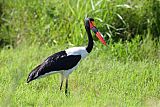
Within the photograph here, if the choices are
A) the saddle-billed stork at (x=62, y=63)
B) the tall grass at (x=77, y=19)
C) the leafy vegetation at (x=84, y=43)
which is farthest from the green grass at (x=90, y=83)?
the tall grass at (x=77, y=19)

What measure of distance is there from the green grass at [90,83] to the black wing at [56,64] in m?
0.24

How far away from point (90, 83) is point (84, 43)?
2.57 meters

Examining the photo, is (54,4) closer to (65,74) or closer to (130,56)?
(130,56)

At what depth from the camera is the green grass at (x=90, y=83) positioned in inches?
291

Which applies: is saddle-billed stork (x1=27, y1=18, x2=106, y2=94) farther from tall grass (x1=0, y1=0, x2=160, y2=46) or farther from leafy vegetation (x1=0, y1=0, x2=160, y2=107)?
tall grass (x1=0, y1=0, x2=160, y2=46)

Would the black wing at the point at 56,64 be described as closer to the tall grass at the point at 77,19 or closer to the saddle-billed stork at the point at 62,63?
the saddle-billed stork at the point at 62,63

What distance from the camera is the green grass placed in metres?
7.39

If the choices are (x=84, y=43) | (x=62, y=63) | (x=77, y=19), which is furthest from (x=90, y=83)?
(x=77, y=19)

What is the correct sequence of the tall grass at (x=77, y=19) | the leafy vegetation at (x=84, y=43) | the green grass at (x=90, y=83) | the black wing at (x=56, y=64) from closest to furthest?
1. the green grass at (x=90, y=83)
2. the leafy vegetation at (x=84, y=43)
3. the black wing at (x=56, y=64)
4. the tall grass at (x=77, y=19)

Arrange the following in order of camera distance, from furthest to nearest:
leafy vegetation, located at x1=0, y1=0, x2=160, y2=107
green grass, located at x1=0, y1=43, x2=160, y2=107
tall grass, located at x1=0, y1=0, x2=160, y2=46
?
tall grass, located at x1=0, y1=0, x2=160, y2=46 → leafy vegetation, located at x1=0, y1=0, x2=160, y2=107 → green grass, located at x1=0, y1=43, x2=160, y2=107

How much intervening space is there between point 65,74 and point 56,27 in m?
3.48

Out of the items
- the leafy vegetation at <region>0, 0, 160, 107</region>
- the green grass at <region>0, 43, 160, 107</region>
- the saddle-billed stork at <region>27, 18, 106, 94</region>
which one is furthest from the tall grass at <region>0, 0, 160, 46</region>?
the saddle-billed stork at <region>27, 18, 106, 94</region>

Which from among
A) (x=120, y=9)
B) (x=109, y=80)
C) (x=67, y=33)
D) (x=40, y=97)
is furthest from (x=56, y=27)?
(x=40, y=97)

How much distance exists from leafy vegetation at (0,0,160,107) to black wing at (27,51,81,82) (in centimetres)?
25
